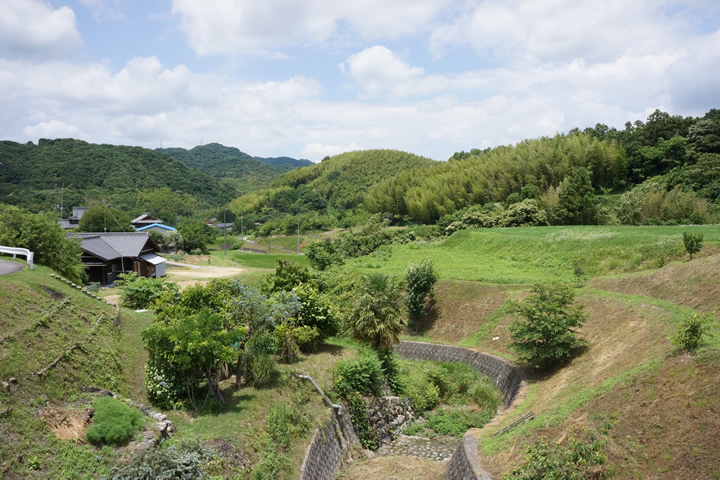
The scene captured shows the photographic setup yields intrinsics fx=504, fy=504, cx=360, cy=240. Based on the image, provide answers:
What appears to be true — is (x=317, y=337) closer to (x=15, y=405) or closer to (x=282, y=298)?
(x=282, y=298)

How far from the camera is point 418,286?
2825cm

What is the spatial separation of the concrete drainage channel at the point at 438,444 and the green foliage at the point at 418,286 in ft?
13.5

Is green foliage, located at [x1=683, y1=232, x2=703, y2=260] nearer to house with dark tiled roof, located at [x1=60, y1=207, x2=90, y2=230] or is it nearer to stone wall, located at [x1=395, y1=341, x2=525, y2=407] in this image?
stone wall, located at [x1=395, y1=341, x2=525, y2=407]

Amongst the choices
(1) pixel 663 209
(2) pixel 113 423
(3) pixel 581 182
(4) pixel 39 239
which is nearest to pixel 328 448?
(2) pixel 113 423

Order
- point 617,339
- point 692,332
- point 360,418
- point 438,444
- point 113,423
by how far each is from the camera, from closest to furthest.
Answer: point 113,423 → point 692,332 → point 617,339 → point 360,418 → point 438,444

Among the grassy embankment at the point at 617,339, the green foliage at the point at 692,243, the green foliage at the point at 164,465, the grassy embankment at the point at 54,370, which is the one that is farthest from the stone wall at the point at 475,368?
the green foliage at the point at 692,243

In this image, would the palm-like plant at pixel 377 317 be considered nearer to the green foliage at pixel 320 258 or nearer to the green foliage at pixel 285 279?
the green foliage at pixel 285 279

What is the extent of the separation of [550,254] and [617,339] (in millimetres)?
17177

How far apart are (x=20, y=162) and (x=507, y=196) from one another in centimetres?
10347

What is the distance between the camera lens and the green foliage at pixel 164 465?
8.99m

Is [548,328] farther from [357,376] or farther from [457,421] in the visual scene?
[357,376]

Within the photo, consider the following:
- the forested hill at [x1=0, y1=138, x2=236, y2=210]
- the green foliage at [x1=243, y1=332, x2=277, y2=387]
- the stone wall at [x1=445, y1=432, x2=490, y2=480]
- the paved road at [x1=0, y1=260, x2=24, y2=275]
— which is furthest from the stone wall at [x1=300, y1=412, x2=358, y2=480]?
the forested hill at [x1=0, y1=138, x2=236, y2=210]

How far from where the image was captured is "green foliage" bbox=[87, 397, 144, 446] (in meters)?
9.81

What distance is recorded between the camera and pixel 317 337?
1984 centimetres
